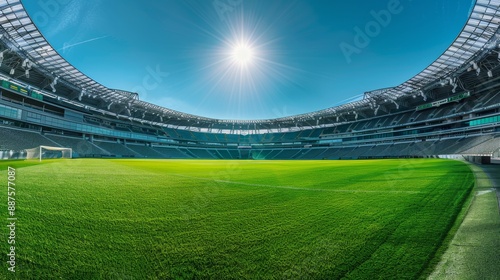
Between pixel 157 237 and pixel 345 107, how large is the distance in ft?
218

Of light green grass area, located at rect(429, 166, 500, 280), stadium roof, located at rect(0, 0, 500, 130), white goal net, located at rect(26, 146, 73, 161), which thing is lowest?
white goal net, located at rect(26, 146, 73, 161)

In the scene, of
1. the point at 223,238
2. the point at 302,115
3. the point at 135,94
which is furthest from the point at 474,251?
the point at 302,115

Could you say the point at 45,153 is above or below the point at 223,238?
below

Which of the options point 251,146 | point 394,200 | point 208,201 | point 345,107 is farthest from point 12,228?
point 251,146

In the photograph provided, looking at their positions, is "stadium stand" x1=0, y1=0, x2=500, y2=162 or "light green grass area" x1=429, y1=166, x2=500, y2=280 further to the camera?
"stadium stand" x1=0, y1=0, x2=500, y2=162

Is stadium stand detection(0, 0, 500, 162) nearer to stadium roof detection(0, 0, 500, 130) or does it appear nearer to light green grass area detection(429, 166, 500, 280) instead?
stadium roof detection(0, 0, 500, 130)

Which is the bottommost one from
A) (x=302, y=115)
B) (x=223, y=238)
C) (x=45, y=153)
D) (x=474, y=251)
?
(x=45, y=153)

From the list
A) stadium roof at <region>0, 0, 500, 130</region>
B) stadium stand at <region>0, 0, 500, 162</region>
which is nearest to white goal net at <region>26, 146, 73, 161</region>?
stadium stand at <region>0, 0, 500, 162</region>

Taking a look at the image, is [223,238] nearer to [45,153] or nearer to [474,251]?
[474,251]

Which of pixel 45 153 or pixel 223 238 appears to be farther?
pixel 45 153

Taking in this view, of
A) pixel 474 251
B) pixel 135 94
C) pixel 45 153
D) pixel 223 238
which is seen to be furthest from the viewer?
pixel 135 94

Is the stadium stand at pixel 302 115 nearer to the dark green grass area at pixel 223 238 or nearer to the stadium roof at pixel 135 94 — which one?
the stadium roof at pixel 135 94

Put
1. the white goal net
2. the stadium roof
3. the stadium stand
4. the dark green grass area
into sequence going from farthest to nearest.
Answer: the stadium stand → the white goal net → the stadium roof → the dark green grass area

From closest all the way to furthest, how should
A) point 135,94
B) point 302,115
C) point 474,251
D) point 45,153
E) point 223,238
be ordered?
point 474,251 → point 223,238 → point 45,153 → point 135,94 → point 302,115
